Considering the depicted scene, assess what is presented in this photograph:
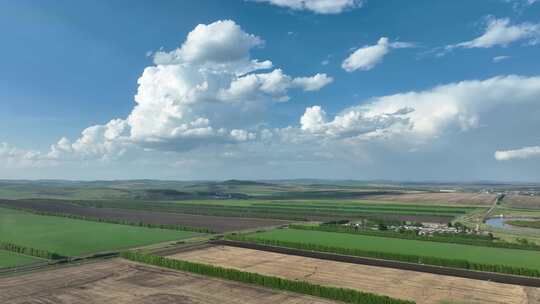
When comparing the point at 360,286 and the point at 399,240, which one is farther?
the point at 399,240

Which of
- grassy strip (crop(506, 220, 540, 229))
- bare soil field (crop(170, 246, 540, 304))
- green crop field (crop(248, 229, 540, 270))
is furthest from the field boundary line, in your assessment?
grassy strip (crop(506, 220, 540, 229))

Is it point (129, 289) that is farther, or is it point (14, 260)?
point (14, 260)

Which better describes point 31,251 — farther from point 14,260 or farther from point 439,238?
point 439,238

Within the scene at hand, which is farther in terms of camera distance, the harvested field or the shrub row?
the shrub row

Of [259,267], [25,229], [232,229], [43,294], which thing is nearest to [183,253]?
[259,267]

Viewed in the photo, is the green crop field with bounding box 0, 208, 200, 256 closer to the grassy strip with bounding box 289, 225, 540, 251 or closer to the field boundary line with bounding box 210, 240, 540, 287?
the field boundary line with bounding box 210, 240, 540, 287

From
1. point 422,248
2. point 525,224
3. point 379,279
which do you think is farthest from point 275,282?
point 525,224

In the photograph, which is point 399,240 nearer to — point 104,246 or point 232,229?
point 232,229
